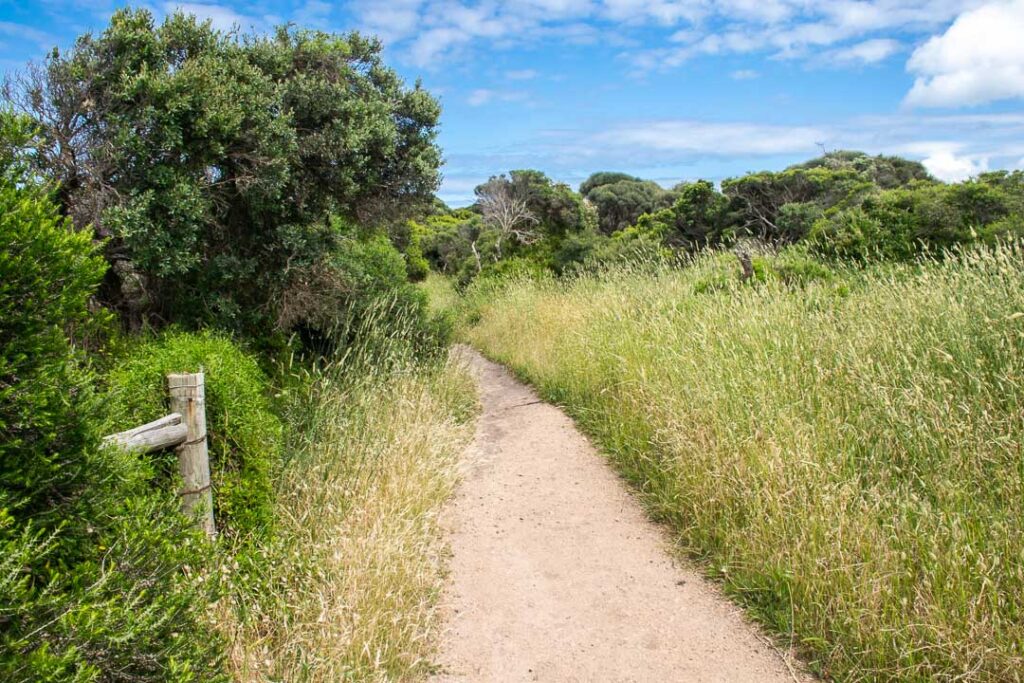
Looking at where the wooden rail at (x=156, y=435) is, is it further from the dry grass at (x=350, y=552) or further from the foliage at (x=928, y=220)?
the foliage at (x=928, y=220)

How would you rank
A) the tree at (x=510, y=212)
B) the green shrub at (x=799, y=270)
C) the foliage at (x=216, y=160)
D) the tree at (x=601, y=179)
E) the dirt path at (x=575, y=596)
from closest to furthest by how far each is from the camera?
the dirt path at (x=575, y=596) < the foliage at (x=216, y=160) < the green shrub at (x=799, y=270) < the tree at (x=510, y=212) < the tree at (x=601, y=179)

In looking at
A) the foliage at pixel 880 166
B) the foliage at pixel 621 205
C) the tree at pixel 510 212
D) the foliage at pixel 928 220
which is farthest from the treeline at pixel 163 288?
the foliage at pixel 880 166

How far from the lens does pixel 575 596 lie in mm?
4441

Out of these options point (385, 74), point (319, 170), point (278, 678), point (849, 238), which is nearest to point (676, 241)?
point (849, 238)

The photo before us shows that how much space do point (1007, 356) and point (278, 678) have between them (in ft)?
14.9

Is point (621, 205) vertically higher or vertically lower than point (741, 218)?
higher

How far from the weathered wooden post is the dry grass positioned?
1.54 ft

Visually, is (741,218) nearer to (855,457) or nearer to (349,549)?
(855,457)

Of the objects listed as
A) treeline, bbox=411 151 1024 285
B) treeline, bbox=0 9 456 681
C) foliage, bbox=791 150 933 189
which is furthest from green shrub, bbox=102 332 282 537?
foliage, bbox=791 150 933 189

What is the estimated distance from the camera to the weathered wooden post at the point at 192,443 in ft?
13.2

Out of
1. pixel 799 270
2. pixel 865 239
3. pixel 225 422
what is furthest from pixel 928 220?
pixel 225 422

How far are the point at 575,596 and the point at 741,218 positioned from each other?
19.6 metres

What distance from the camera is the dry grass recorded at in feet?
11.0

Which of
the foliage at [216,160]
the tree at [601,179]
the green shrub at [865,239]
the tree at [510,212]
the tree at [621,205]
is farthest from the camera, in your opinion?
the tree at [601,179]
